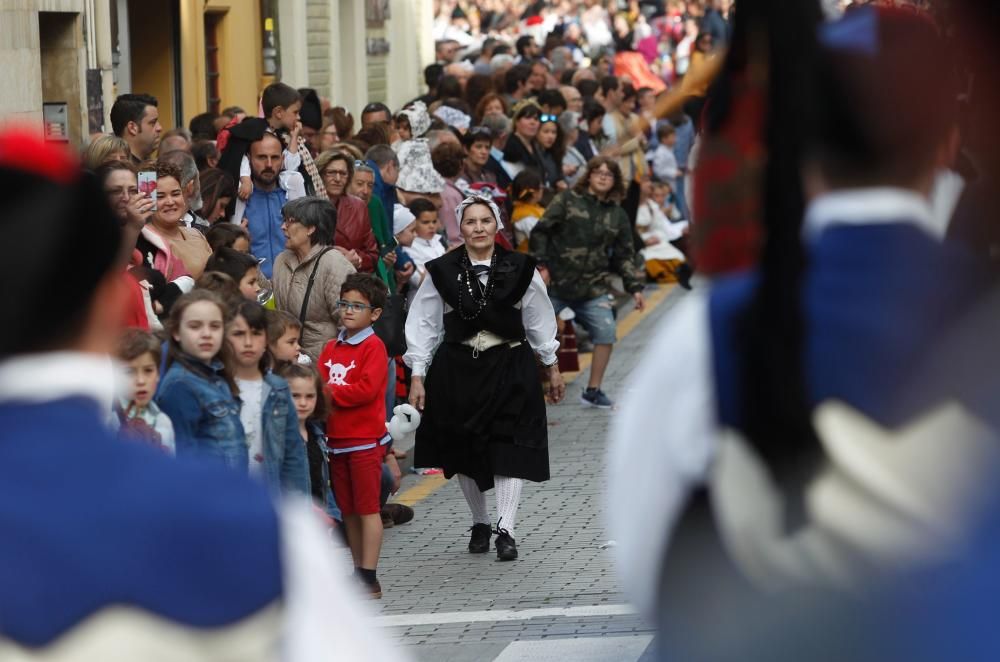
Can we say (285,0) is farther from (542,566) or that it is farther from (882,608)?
(882,608)

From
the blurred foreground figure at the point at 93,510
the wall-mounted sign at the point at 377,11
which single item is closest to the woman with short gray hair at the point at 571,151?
the wall-mounted sign at the point at 377,11

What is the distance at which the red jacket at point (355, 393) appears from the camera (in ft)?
30.8

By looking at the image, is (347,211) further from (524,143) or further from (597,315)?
(524,143)

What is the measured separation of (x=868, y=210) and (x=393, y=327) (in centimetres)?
974

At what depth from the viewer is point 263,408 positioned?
25.2 ft

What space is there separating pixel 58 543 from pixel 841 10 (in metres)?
1.02

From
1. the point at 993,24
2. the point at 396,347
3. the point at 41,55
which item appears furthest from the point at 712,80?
the point at 41,55

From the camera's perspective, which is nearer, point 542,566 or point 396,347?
point 542,566

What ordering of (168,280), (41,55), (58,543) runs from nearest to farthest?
(58,543)
(168,280)
(41,55)

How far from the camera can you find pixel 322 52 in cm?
2914

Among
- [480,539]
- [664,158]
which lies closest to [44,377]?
[480,539]

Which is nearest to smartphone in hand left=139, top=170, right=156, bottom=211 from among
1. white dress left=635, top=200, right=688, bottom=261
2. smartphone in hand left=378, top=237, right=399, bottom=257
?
smartphone in hand left=378, top=237, right=399, bottom=257

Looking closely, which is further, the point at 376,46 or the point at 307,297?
the point at 376,46

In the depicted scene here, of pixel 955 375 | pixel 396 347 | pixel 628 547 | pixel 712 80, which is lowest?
pixel 396 347
